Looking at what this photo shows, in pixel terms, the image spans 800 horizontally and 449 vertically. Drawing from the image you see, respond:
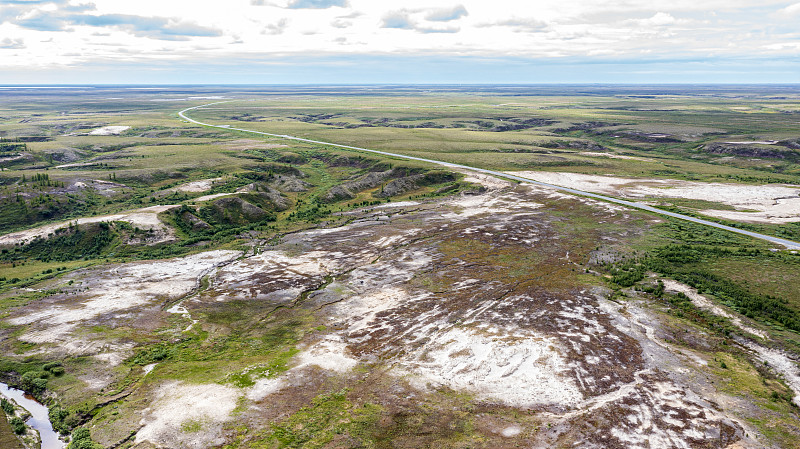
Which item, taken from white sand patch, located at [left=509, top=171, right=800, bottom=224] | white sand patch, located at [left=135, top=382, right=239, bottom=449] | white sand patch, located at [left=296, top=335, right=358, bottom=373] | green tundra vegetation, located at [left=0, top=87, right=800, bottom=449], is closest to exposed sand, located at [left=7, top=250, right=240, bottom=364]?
green tundra vegetation, located at [left=0, top=87, right=800, bottom=449]

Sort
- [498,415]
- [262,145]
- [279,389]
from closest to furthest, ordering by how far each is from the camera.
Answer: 1. [498,415]
2. [279,389]
3. [262,145]

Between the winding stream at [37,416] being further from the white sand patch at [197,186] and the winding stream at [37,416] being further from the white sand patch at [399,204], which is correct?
the white sand patch at [399,204]

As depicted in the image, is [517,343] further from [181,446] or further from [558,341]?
[181,446]

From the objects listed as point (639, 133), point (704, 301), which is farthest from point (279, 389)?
point (639, 133)

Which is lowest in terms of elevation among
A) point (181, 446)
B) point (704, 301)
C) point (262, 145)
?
point (181, 446)

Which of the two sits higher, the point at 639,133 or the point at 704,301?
the point at 639,133

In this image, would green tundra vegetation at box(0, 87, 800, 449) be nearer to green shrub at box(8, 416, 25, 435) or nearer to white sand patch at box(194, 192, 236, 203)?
green shrub at box(8, 416, 25, 435)

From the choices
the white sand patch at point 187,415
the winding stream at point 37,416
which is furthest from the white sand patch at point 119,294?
the white sand patch at point 187,415
